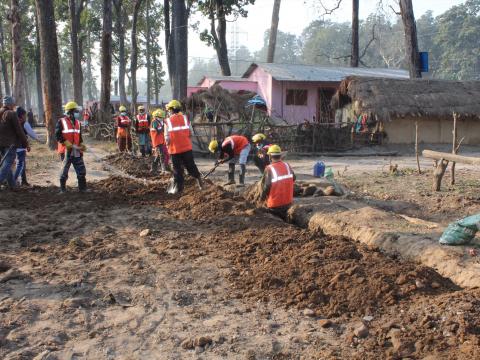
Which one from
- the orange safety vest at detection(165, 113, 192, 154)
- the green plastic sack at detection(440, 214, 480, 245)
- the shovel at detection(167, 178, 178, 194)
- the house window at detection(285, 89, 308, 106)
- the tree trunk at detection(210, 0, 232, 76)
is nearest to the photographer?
the green plastic sack at detection(440, 214, 480, 245)

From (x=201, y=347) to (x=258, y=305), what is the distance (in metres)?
0.84

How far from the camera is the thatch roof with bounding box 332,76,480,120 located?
19.0 meters

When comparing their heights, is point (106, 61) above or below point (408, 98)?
above

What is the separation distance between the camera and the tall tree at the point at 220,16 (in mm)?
27562

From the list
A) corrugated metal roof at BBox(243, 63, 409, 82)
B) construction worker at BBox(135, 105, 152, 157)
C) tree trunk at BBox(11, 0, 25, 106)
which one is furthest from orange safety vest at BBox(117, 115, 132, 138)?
corrugated metal roof at BBox(243, 63, 409, 82)

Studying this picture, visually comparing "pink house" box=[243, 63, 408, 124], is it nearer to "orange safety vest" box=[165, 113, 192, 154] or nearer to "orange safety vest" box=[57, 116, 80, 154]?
"orange safety vest" box=[165, 113, 192, 154]

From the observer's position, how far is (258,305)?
4242mm

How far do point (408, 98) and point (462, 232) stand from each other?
50.8 feet

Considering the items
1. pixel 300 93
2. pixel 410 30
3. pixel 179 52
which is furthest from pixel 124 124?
pixel 300 93

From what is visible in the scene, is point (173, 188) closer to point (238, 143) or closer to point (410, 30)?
point (238, 143)

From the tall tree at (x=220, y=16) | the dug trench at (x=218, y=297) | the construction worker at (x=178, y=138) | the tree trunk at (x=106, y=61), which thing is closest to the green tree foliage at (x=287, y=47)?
the tall tree at (x=220, y=16)

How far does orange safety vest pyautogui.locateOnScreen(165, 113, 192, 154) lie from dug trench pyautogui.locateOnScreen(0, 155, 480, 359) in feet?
7.01

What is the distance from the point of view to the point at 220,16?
27500 millimetres

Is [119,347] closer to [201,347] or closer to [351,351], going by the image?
[201,347]
